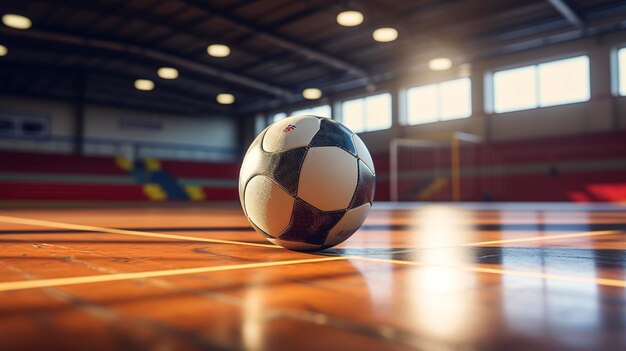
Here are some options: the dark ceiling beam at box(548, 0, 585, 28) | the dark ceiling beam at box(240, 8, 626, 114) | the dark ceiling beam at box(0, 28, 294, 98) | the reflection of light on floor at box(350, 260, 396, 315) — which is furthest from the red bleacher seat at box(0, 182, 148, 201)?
the reflection of light on floor at box(350, 260, 396, 315)

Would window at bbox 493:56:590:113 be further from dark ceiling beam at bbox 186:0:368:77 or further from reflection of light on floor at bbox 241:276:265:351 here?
reflection of light on floor at bbox 241:276:265:351

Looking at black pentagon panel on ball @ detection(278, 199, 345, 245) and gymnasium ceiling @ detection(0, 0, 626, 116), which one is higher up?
gymnasium ceiling @ detection(0, 0, 626, 116)

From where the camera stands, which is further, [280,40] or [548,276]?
[280,40]

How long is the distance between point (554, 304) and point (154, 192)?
63.3 ft

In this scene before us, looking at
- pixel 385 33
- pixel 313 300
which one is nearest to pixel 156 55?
pixel 385 33

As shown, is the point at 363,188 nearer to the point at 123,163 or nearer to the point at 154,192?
the point at 154,192

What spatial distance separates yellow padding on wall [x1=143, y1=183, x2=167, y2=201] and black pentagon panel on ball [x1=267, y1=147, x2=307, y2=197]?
17642 millimetres

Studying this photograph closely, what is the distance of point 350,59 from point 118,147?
12238mm

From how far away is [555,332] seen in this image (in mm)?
906

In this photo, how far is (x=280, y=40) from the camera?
14.4 meters

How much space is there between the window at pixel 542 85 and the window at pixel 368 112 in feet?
14.8

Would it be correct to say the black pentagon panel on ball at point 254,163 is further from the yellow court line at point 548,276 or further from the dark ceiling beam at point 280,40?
the dark ceiling beam at point 280,40

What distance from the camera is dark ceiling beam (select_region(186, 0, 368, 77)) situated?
12477 mm

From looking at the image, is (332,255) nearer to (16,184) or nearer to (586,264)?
(586,264)
